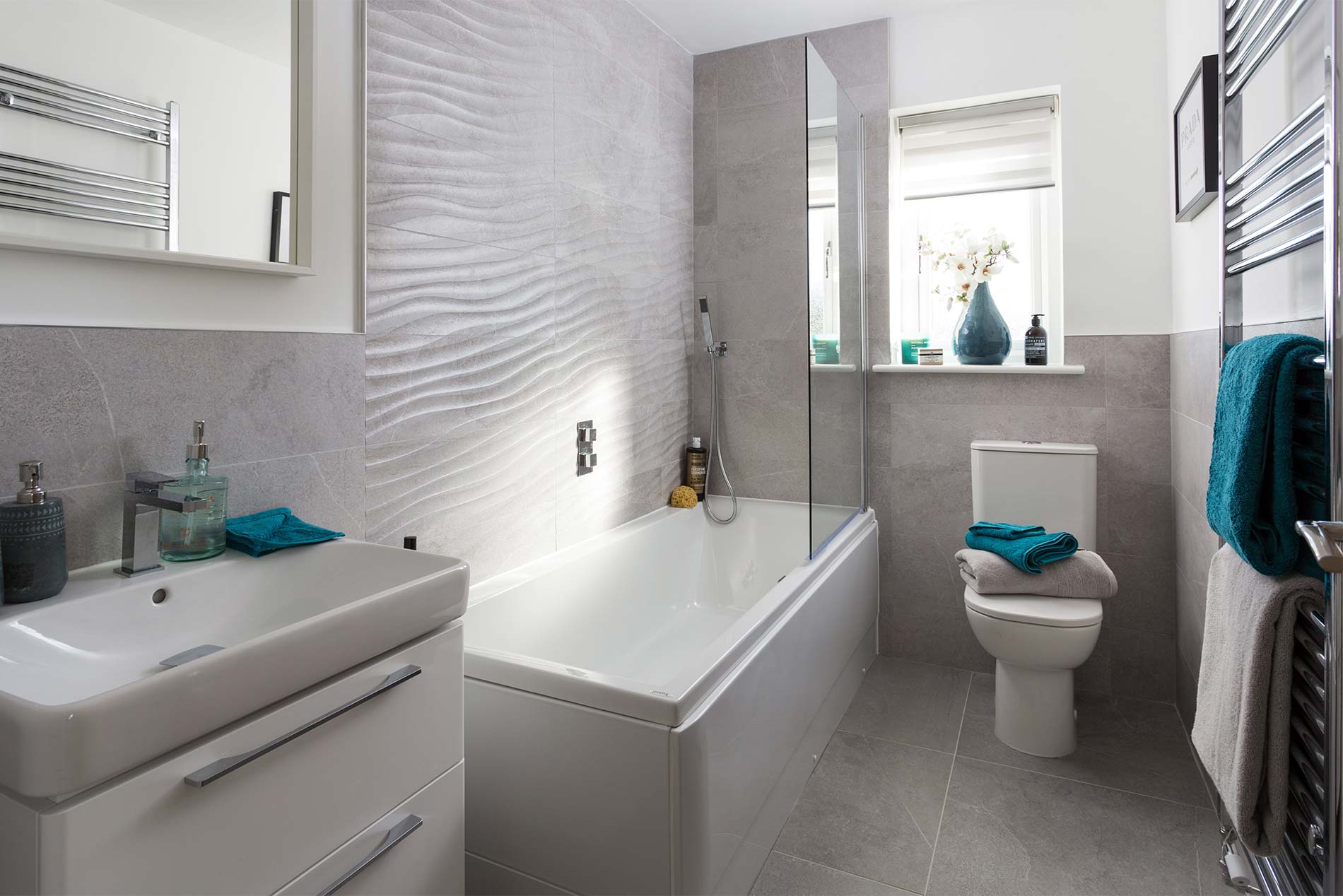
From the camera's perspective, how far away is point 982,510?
2.74 m

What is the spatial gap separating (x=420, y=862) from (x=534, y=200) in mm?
1719

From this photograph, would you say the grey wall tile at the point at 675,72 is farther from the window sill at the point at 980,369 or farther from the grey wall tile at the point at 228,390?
the grey wall tile at the point at 228,390

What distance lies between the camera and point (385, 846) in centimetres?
110

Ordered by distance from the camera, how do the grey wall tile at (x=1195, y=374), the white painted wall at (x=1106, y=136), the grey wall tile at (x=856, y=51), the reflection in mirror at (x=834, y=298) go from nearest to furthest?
1. the grey wall tile at (x=1195, y=374)
2. the reflection in mirror at (x=834, y=298)
3. the white painted wall at (x=1106, y=136)
4. the grey wall tile at (x=856, y=51)

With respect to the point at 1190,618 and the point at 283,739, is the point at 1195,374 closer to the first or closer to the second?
the point at 1190,618

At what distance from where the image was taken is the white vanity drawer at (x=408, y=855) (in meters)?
1.03

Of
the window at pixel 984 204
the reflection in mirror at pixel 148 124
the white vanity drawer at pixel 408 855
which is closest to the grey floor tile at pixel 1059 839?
the white vanity drawer at pixel 408 855

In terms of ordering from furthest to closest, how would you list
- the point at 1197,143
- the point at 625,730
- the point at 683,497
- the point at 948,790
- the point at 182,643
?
the point at 683,497 → the point at 948,790 → the point at 1197,143 → the point at 625,730 → the point at 182,643

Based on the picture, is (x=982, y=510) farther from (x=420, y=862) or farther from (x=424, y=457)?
(x=420, y=862)

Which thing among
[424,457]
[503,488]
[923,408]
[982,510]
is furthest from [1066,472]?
[424,457]

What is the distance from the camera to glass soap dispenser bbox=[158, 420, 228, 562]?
49.1 inches

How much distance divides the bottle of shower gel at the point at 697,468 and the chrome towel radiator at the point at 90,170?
7.03 ft

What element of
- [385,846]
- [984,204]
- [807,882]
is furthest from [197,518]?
[984,204]

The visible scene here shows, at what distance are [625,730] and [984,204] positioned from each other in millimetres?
2617
